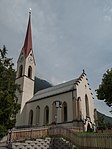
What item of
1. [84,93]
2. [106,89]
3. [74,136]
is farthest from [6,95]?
[84,93]

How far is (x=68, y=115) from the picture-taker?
34781mm

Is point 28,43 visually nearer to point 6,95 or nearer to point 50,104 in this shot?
point 50,104

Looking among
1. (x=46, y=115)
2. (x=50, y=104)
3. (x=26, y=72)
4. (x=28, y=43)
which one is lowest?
(x=46, y=115)

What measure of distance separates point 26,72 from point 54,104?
14.2 metres

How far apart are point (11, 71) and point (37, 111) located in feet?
78.5

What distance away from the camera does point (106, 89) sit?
2977 centimetres

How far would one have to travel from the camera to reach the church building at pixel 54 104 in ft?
113

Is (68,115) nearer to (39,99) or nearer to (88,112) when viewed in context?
(88,112)

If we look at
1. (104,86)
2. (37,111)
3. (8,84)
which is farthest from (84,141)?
(37,111)

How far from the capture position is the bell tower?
45094 millimetres

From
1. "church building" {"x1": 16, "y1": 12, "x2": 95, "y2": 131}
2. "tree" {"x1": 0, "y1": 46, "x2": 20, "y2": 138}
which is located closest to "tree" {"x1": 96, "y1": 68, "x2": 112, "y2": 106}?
"church building" {"x1": 16, "y1": 12, "x2": 95, "y2": 131}

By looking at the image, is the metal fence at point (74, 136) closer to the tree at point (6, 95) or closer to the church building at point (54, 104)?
the tree at point (6, 95)

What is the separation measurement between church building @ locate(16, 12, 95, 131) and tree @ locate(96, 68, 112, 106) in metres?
5.31

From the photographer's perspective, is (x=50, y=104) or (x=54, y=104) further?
(x=50, y=104)
